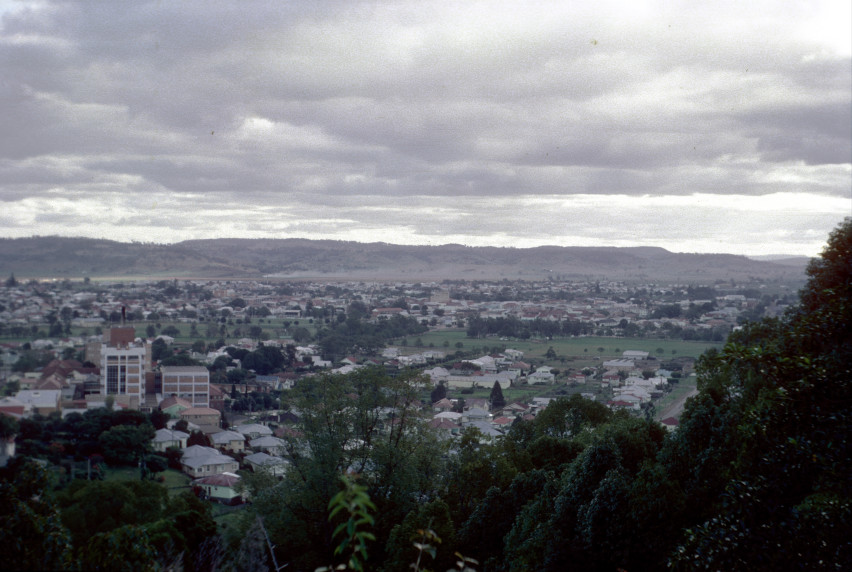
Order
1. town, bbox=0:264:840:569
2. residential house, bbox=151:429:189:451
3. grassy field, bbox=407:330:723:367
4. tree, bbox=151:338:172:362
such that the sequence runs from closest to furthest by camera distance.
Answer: town, bbox=0:264:840:569 < residential house, bbox=151:429:189:451 < tree, bbox=151:338:172:362 < grassy field, bbox=407:330:723:367

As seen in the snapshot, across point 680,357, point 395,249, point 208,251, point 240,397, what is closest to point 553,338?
point 680,357

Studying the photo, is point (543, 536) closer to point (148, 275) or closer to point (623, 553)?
point (623, 553)

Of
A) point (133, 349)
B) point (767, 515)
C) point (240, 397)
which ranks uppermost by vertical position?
point (767, 515)

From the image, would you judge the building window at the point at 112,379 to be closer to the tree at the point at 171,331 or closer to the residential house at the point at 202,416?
the residential house at the point at 202,416

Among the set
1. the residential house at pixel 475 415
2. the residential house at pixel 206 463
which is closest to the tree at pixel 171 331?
the residential house at pixel 206 463

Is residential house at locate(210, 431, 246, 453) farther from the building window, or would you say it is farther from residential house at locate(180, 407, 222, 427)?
the building window

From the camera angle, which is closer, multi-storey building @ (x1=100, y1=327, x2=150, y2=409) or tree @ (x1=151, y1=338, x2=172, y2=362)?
multi-storey building @ (x1=100, y1=327, x2=150, y2=409)

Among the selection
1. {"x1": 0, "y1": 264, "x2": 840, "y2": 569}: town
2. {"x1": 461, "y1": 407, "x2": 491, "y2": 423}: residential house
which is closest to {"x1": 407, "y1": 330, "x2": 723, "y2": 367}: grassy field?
{"x1": 0, "y1": 264, "x2": 840, "y2": 569}: town
